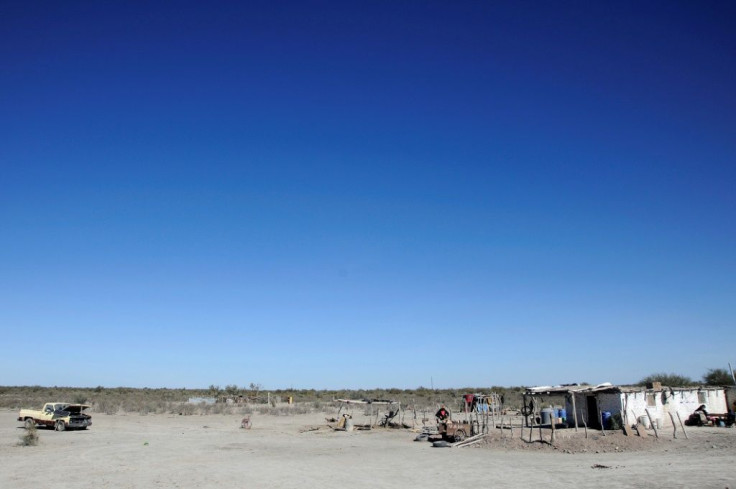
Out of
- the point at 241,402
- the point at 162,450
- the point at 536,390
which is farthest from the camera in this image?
the point at 241,402

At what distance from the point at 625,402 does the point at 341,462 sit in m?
18.7

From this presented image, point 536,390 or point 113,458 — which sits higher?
point 536,390

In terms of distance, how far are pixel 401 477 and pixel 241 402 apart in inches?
2079

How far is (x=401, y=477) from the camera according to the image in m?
18.6

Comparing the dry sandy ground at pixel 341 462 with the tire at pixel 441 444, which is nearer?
the dry sandy ground at pixel 341 462

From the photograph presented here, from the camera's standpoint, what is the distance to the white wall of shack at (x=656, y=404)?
1281 inches

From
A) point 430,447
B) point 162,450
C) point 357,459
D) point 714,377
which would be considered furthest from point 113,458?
point 714,377

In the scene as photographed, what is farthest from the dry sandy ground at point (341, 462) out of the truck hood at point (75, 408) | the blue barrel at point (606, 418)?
the blue barrel at point (606, 418)

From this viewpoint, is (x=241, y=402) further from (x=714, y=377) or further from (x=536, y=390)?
(x=714, y=377)

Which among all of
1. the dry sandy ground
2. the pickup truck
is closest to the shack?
the dry sandy ground

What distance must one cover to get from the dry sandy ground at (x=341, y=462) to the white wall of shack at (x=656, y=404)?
2.52 m

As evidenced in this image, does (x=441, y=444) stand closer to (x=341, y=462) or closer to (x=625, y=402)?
(x=341, y=462)

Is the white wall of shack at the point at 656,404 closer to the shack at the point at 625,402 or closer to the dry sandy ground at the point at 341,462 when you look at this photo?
the shack at the point at 625,402

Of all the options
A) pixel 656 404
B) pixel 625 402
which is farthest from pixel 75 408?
pixel 656 404
